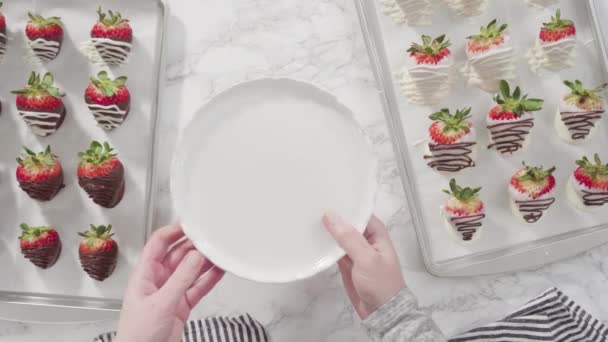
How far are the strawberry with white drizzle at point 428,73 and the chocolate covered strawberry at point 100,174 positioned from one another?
0.64 meters

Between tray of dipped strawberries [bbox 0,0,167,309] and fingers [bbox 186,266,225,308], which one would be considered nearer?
fingers [bbox 186,266,225,308]

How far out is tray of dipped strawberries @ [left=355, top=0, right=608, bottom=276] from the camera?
3.47 ft

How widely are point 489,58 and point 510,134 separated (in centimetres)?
A: 17

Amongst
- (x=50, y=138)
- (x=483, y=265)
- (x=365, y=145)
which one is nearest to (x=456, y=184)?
(x=483, y=265)

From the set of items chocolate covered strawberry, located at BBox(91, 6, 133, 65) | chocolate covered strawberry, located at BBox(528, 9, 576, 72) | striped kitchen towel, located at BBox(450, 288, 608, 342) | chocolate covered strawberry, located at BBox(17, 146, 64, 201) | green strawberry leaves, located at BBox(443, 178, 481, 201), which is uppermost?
chocolate covered strawberry, located at BBox(91, 6, 133, 65)

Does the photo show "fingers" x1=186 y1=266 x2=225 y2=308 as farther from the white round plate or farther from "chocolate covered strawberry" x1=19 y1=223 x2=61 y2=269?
"chocolate covered strawberry" x1=19 y1=223 x2=61 y2=269

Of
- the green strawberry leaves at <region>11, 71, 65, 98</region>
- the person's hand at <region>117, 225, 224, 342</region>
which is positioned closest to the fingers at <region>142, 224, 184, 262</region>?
the person's hand at <region>117, 225, 224, 342</region>

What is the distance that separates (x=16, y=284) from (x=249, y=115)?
2.11 ft

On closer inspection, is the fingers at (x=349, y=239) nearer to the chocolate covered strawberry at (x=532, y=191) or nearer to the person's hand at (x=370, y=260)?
the person's hand at (x=370, y=260)

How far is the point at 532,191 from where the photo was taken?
1.04 metres

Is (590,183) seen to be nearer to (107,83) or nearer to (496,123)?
(496,123)

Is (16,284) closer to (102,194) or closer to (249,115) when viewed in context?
(102,194)

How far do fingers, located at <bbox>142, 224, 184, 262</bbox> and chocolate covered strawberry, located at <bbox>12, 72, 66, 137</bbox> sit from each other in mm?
381

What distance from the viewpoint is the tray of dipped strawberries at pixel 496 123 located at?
1059 millimetres
